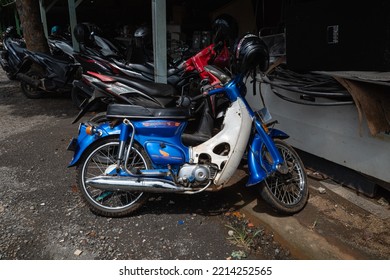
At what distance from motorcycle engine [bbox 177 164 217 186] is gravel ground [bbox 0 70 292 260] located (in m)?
0.41

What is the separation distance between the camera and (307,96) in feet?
11.9

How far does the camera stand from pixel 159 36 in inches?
160

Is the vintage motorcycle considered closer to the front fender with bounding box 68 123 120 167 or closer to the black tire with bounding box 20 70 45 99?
the front fender with bounding box 68 123 120 167

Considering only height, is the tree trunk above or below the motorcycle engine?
above

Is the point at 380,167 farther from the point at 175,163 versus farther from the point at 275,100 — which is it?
the point at 175,163

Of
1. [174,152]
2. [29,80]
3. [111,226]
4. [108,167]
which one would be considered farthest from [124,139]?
[29,80]

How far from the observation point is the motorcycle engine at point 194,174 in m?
2.81

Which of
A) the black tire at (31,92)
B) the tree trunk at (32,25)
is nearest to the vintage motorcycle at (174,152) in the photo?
the black tire at (31,92)

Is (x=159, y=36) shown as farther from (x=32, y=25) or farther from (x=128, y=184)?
(x=32, y=25)

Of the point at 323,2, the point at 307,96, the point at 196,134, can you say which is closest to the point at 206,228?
the point at 196,134

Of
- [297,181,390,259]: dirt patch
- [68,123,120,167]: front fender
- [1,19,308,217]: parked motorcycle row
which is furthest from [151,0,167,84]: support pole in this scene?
[297,181,390,259]: dirt patch

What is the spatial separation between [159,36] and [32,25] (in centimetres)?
441

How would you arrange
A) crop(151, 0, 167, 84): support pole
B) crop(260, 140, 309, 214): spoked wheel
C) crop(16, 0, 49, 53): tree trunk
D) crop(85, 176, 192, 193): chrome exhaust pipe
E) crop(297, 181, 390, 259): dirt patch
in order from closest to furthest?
crop(297, 181, 390, 259): dirt patch < crop(85, 176, 192, 193): chrome exhaust pipe < crop(260, 140, 309, 214): spoked wheel < crop(151, 0, 167, 84): support pole < crop(16, 0, 49, 53): tree trunk

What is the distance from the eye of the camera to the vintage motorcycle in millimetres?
2807
